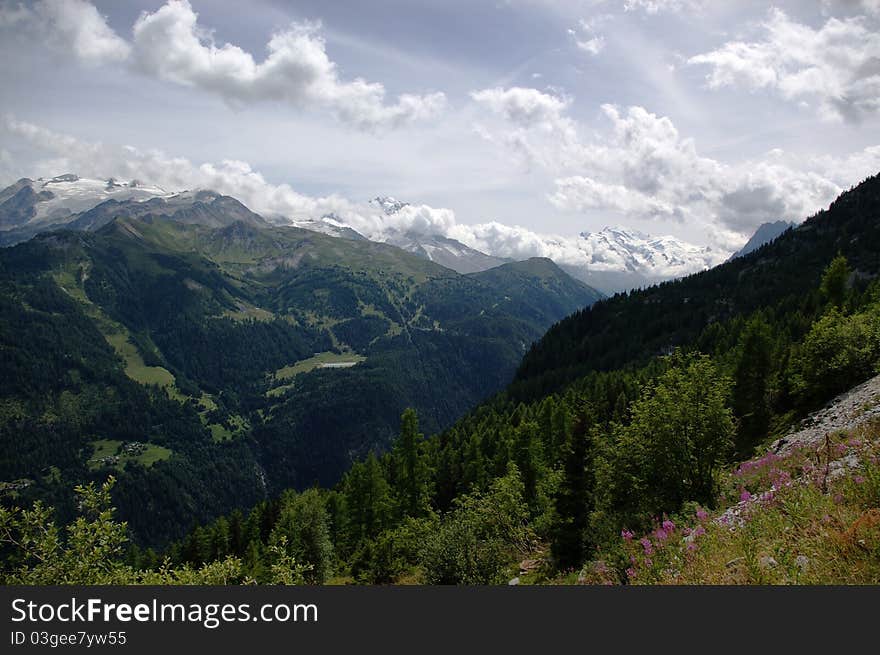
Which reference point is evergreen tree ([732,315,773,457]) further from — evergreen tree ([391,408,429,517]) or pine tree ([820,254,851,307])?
pine tree ([820,254,851,307])

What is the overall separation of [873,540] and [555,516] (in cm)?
2152

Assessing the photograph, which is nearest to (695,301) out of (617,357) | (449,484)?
(617,357)

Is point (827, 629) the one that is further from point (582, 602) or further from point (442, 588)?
point (442, 588)

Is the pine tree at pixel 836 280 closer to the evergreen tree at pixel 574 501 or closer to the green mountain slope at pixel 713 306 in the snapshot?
the green mountain slope at pixel 713 306

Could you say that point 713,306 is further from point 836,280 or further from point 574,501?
point 574,501

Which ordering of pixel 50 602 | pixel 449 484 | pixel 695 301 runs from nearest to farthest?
pixel 50 602, pixel 449 484, pixel 695 301

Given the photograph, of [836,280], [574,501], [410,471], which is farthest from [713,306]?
[574,501]

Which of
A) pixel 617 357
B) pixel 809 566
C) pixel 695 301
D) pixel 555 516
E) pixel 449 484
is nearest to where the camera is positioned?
pixel 809 566

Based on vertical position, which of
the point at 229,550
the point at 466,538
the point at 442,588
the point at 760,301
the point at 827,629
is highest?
the point at 760,301

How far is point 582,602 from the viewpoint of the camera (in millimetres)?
7547

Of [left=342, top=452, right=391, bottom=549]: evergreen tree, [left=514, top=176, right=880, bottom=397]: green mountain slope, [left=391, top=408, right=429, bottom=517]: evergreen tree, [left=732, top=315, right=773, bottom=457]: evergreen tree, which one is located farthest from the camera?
[left=514, top=176, right=880, bottom=397]: green mountain slope

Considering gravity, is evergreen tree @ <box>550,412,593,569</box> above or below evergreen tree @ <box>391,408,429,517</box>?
above

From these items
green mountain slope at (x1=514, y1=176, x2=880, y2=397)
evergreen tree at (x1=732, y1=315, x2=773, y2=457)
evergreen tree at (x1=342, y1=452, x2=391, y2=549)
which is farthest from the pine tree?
evergreen tree at (x1=342, y1=452, x2=391, y2=549)

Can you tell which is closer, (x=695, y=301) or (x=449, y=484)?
(x=449, y=484)
